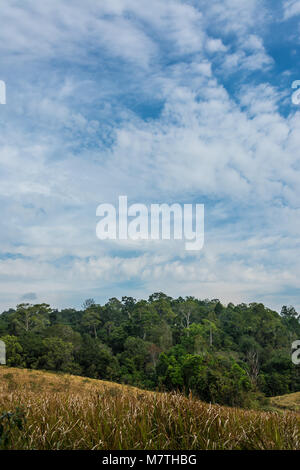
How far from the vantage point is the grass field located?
3799mm

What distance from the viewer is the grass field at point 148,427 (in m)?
3.80

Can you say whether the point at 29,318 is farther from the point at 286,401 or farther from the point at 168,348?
the point at 286,401

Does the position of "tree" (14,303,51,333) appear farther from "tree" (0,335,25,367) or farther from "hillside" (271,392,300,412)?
"hillside" (271,392,300,412)

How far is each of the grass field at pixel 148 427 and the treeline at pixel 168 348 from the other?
52.3 ft

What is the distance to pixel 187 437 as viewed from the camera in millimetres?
3893

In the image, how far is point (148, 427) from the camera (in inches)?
160

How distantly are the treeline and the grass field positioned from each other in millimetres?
15927

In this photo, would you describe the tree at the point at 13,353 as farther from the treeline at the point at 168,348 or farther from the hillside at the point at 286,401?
the hillside at the point at 286,401

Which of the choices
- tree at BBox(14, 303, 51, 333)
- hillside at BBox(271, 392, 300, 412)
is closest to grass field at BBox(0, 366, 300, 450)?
hillside at BBox(271, 392, 300, 412)

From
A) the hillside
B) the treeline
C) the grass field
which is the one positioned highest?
the grass field

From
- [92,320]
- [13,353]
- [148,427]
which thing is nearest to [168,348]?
[92,320]

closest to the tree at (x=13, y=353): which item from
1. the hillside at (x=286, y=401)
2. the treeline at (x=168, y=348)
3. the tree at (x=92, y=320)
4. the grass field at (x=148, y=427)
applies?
the treeline at (x=168, y=348)
